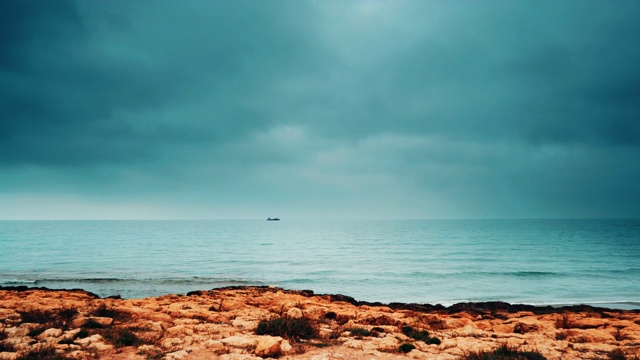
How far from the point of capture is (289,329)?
966 centimetres

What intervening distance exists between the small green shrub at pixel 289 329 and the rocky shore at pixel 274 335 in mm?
28

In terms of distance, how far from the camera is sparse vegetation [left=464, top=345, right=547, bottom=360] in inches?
305

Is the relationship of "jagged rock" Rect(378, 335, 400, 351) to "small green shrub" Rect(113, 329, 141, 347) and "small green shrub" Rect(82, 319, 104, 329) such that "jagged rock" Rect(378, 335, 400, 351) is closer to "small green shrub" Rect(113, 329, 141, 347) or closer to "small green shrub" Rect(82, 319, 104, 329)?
"small green shrub" Rect(113, 329, 141, 347)

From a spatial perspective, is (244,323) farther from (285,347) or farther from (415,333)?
(415,333)

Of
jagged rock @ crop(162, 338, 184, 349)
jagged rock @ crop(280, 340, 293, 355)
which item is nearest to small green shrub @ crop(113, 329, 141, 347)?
jagged rock @ crop(162, 338, 184, 349)

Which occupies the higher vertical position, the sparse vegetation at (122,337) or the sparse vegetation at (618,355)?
the sparse vegetation at (618,355)

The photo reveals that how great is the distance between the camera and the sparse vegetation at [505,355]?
7.74m

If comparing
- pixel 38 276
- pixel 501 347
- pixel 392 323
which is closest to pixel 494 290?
pixel 392 323

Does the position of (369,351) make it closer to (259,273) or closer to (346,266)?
(259,273)

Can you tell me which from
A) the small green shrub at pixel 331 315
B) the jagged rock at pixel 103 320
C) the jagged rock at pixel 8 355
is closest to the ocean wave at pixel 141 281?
the small green shrub at pixel 331 315

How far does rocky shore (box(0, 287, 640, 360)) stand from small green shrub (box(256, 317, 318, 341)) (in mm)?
28

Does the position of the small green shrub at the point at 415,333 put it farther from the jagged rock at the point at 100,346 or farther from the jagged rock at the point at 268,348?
the jagged rock at the point at 100,346

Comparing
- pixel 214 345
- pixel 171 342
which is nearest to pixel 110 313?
pixel 171 342

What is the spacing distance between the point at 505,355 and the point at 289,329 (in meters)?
5.52
